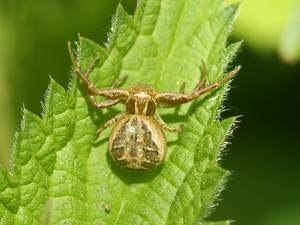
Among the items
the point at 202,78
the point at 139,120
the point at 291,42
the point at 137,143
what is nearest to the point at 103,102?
the point at 139,120

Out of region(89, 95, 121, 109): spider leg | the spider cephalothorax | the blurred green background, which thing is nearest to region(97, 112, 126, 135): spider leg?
the spider cephalothorax

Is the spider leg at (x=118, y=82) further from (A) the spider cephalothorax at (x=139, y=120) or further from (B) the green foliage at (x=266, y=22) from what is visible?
(B) the green foliage at (x=266, y=22)

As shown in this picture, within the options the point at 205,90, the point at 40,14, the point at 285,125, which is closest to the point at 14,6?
the point at 40,14

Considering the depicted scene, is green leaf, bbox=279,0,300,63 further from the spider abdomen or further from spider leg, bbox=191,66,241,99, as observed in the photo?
the spider abdomen

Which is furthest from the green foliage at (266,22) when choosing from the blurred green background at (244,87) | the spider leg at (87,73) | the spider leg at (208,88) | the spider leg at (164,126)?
the spider leg at (87,73)

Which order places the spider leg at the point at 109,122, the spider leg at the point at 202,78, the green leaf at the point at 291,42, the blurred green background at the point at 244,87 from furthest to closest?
the blurred green background at the point at 244,87 < the green leaf at the point at 291,42 < the spider leg at the point at 109,122 < the spider leg at the point at 202,78
